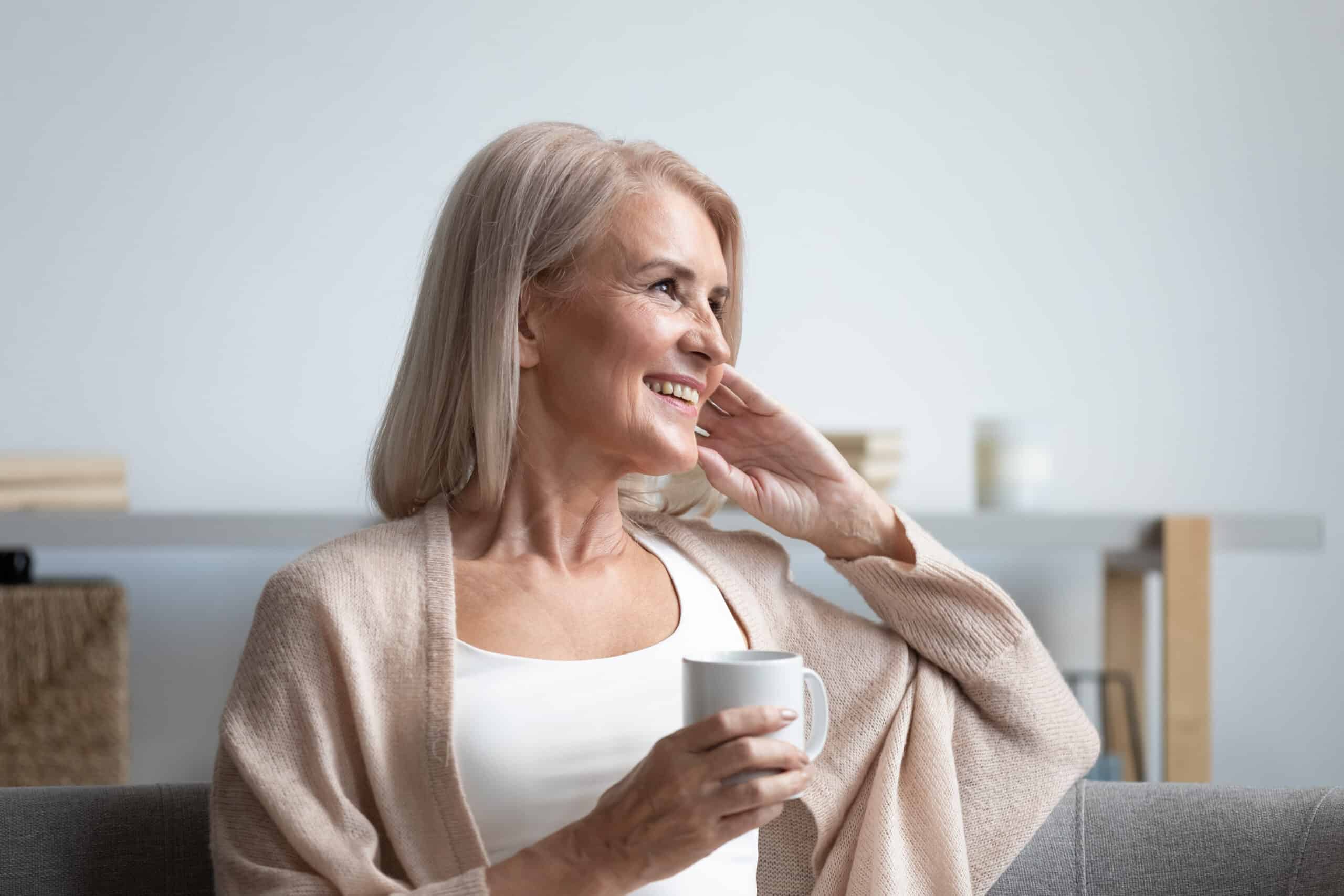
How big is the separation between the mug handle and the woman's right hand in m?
0.07

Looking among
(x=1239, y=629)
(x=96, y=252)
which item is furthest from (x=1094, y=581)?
(x=96, y=252)

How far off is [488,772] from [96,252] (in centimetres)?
162

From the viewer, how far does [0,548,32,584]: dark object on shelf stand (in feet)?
7.09

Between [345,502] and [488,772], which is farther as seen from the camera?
[345,502]

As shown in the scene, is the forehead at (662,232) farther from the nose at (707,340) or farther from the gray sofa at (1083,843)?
the gray sofa at (1083,843)

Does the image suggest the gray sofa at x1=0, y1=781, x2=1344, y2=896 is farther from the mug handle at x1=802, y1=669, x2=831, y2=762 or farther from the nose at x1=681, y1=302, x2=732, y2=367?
the nose at x1=681, y1=302, x2=732, y2=367

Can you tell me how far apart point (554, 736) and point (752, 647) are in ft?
0.81

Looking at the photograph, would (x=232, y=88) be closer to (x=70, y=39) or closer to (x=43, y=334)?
(x=70, y=39)

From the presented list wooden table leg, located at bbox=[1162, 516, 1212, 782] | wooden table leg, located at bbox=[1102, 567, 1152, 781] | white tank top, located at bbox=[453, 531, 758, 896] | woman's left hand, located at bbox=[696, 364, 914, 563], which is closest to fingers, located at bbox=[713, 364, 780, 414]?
woman's left hand, located at bbox=[696, 364, 914, 563]

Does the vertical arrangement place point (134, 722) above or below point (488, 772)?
below

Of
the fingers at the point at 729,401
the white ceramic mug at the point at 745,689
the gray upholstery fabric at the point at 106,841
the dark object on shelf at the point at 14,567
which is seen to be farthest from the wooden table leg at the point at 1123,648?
the dark object on shelf at the point at 14,567

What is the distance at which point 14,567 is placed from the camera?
7.10 feet

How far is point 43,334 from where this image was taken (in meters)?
2.28

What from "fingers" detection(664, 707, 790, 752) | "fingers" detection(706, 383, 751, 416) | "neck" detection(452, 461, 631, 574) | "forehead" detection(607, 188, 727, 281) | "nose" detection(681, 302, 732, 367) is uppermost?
"forehead" detection(607, 188, 727, 281)
